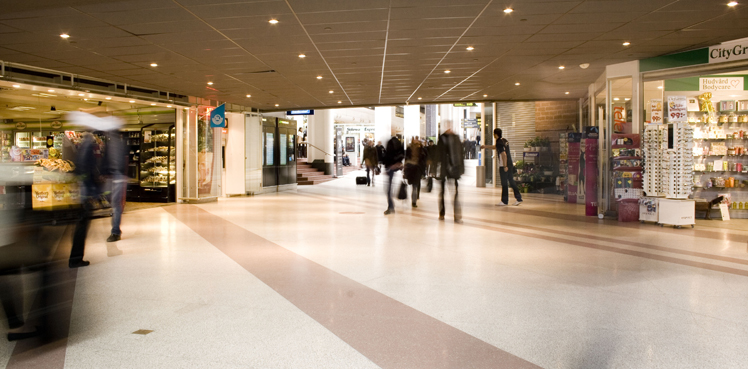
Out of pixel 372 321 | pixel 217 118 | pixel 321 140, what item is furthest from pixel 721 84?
pixel 321 140

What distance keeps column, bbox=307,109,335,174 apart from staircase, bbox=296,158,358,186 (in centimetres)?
33

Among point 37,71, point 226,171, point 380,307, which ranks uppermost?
point 37,71

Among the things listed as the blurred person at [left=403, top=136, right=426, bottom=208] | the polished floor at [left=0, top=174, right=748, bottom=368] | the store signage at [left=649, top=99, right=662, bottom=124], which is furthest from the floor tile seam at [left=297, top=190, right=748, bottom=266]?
the store signage at [left=649, top=99, right=662, bottom=124]

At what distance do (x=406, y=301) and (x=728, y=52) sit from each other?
7475 millimetres

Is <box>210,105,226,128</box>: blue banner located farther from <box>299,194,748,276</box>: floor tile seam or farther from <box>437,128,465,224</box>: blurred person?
<box>299,194,748,276</box>: floor tile seam

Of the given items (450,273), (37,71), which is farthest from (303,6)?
(37,71)

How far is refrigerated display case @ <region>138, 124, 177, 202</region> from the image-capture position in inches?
536

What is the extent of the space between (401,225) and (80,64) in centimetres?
635

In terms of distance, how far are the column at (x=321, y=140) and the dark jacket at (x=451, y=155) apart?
16.2 metres

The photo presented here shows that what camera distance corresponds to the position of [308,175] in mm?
22672

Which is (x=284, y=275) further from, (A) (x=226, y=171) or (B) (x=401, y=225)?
(A) (x=226, y=171)

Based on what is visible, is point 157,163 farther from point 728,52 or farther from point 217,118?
point 728,52

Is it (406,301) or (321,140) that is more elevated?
(321,140)

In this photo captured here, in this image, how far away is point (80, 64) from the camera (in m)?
8.99
